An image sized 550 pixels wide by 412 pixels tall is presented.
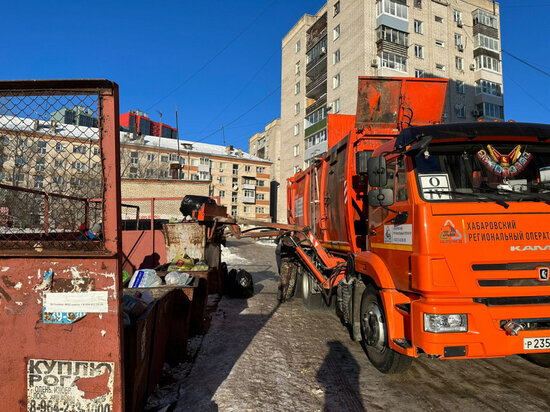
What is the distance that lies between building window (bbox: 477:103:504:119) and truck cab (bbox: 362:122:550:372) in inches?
1309

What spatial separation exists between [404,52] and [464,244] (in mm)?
30628

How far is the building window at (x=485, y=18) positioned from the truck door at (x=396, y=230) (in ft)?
128

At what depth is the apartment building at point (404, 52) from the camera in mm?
28609

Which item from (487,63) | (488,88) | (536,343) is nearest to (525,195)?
(536,343)

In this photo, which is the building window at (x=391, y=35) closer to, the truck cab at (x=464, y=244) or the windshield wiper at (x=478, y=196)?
the truck cab at (x=464, y=244)

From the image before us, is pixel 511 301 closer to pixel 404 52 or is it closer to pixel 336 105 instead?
pixel 404 52

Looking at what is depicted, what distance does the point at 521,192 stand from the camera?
3277mm

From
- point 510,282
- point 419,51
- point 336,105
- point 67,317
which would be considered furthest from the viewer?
point 336,105

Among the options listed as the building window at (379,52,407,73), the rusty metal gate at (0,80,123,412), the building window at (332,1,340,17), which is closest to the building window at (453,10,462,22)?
the building window at (379,52,407,73)

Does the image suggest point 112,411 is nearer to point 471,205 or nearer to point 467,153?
point 471,205

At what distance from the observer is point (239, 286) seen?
7.70 metres

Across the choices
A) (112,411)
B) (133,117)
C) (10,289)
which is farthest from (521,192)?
(133,117)

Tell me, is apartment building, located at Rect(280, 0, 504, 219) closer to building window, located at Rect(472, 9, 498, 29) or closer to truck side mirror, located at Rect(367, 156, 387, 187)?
building window, located at Rect(472, 9, 498, 29)

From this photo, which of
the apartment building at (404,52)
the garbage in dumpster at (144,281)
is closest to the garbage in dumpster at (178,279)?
the garbage in dumpster at (144,281)
